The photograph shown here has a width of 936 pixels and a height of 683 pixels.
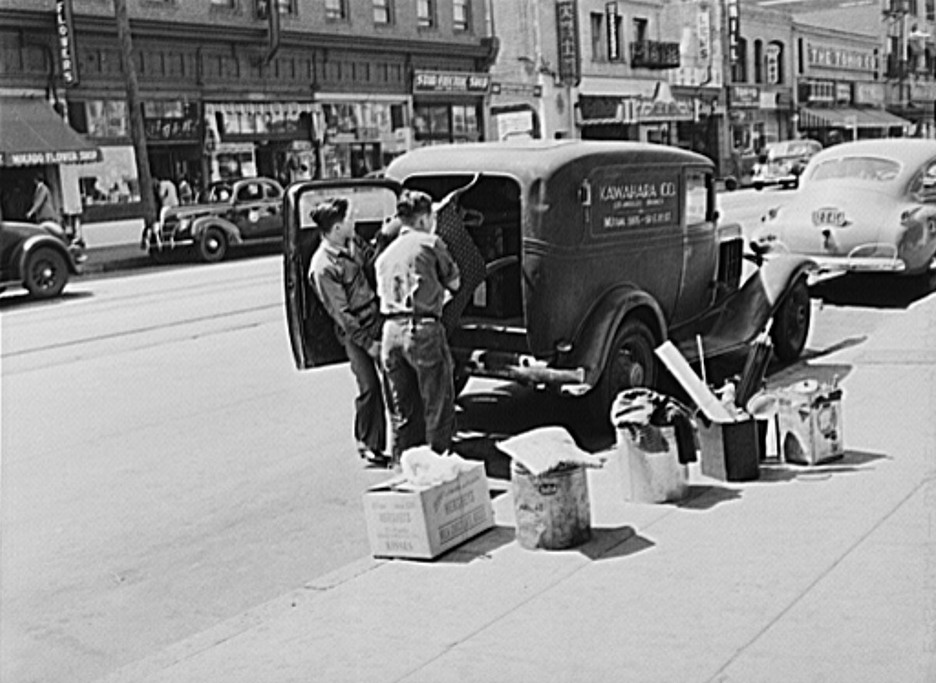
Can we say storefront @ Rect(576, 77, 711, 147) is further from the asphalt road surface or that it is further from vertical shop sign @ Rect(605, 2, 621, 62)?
the asphalt road surface

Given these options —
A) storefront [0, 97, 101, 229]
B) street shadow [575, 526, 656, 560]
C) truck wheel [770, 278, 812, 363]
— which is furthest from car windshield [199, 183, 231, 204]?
street shadow [575, 526, 656, 560]

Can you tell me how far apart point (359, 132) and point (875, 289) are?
24122 mm

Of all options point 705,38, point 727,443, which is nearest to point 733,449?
point 727,443

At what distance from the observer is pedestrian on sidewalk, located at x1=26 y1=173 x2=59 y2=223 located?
25781 millimetres

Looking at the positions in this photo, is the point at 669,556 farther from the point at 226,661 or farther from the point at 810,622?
the point at 226,661

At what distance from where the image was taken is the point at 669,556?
5734 millimetres

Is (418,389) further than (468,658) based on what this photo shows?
Yes

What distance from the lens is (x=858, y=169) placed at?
15375mm

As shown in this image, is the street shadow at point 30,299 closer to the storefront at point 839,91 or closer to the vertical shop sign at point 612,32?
the vertical shop sign at point 612,32

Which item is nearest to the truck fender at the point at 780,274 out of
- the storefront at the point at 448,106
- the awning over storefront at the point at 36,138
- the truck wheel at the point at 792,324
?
the truck wheel at the point at 792,324

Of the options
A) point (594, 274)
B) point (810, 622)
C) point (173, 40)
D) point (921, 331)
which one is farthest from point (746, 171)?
point (810, 622)

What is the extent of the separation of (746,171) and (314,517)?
172 feet

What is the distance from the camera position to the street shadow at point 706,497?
6.55m

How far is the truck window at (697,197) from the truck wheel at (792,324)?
4.60ft
